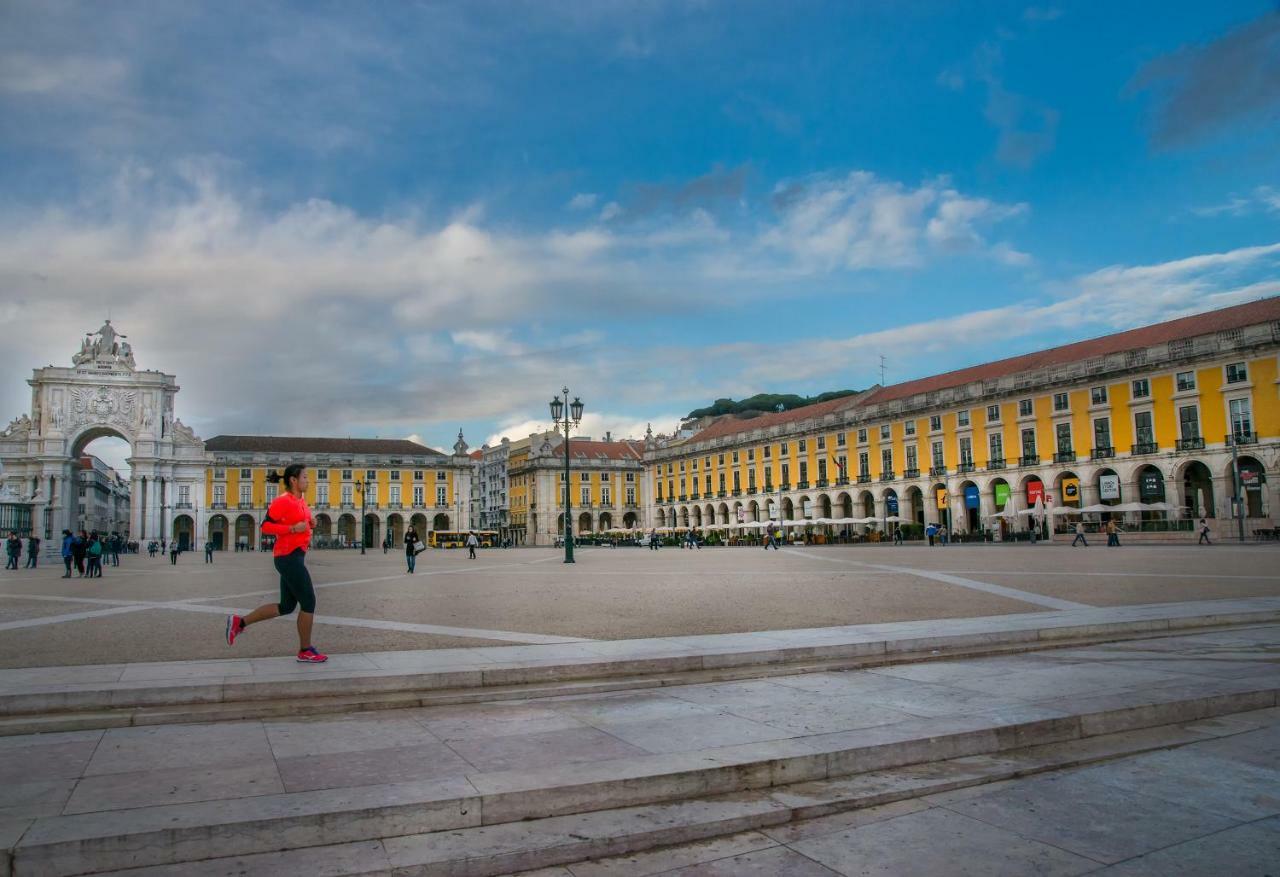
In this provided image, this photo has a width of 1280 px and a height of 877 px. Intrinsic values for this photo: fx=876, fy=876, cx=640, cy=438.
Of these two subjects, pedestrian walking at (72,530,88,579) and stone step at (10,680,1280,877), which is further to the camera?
pedestrian walking at (72,530,88,579)

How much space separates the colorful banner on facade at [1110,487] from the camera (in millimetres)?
50375

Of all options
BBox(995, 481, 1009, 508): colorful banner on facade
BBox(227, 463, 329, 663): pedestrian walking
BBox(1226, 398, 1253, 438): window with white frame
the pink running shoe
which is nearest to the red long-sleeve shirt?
BBox(227, 463, 329, 663): pedestrian walking

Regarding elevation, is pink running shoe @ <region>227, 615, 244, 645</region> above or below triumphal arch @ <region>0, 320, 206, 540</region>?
below

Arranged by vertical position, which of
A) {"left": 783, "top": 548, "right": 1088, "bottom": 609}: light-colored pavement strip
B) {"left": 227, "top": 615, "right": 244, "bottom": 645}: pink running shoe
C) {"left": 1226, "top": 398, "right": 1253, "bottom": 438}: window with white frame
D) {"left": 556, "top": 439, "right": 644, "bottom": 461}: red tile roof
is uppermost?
{"left": 556, "top": 439, "right": 644, "bottom": 461}: red tile roof

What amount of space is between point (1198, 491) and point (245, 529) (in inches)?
3499

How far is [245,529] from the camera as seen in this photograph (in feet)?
317

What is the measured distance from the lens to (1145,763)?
16.4ft

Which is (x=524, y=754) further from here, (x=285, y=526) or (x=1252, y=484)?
(x=1252, y=484)

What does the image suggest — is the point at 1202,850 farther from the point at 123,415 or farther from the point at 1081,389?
the point at 123,415

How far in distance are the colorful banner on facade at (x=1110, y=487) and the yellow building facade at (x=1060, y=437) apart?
4.2 inches

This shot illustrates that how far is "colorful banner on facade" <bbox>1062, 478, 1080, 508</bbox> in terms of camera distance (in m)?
53.1

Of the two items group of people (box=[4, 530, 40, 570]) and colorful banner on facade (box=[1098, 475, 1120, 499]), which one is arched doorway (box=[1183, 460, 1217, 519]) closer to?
colorful banner on facade (box=[1098, 475, 1120, 499])

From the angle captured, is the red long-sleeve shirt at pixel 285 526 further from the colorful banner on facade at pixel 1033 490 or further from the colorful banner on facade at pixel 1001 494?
the colorful banner on facade at pixel 1001 494

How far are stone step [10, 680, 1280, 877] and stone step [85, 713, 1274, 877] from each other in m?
0.05
